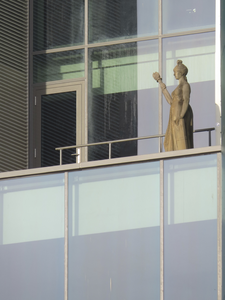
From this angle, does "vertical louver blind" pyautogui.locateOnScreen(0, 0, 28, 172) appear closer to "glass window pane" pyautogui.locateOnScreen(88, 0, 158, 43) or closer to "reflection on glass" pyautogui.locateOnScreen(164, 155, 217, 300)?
"glass window pane" pyautogui.locateOnScreen(88, 0, 158, 43)

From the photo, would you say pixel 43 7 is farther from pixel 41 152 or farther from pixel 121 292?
pixel 121 292

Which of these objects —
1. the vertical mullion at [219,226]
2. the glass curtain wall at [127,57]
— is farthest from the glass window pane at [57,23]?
the vertical mullion at [219,226]

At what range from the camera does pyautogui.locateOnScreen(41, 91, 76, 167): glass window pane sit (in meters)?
19.7

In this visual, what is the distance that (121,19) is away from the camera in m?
19.8

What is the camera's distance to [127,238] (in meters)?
16.2

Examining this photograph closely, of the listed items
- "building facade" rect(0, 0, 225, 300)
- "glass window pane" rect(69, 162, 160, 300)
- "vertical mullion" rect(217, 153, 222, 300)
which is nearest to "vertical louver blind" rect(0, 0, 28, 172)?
"building facade" rect(0, 0, 225, 300)

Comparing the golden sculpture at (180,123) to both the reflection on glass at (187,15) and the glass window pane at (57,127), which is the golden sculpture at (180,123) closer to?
the reflection on glass at (187,15)

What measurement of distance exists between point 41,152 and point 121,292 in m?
4.89

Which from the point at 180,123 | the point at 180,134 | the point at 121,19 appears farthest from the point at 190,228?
the point at 121,19

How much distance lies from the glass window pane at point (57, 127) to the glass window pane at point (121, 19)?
1402 millimetres

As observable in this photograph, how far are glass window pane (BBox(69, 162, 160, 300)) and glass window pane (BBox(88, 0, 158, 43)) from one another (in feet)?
13.7

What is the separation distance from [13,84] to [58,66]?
1.05m

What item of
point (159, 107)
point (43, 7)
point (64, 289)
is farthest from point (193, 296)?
point (43, 7)

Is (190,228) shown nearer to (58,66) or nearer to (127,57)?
(127,57)
